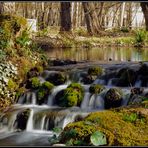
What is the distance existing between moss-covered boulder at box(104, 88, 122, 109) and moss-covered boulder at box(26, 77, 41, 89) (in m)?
2.39

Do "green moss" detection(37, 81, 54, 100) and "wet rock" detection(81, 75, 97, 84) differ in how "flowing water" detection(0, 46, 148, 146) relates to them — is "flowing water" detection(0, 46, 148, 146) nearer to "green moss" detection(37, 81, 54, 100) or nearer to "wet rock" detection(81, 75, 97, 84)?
"green moss" detection(37, 81, 54, 100)

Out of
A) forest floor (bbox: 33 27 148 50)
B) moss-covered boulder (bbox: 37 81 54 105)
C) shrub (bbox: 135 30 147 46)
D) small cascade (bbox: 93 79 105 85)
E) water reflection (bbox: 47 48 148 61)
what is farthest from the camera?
shrub (bbox: 135 30 147 46)

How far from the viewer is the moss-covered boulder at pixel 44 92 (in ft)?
37.1

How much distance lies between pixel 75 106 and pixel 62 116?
1.17 m

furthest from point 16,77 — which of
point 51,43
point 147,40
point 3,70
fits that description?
point 147,40

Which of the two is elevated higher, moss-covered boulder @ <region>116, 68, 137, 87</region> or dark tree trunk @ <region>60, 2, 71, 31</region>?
dark tree trunk @ <region>60, 2, 71, 31</region>

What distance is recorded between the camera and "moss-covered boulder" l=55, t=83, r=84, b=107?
10660mm

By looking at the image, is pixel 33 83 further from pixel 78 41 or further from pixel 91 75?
pixel 78 41

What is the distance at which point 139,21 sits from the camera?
231ft

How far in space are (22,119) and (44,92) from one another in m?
1.72

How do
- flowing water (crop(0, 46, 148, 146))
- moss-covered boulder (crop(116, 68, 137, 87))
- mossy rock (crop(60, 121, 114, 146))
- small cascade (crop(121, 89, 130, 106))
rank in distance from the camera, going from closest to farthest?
1. mossy rock (crop(60, 121, 114, 146))
2. flowing water (crop(0, 46, 148, 146))
3. small cascade (crop(121, 89, 130, 106))
4. moss-covered boulder (crop(116, 68, 137, 87))

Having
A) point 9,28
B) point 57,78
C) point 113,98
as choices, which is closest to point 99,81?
point 57,78

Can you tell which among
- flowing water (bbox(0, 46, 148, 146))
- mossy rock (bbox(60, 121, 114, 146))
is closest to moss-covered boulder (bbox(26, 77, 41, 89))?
flowing water (bbox(0, 46, 148, 146))

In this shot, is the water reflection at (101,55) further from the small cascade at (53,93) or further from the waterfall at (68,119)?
the waterfall at (68,119)
